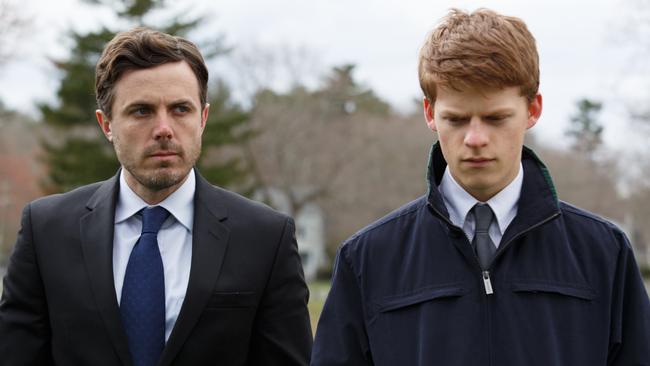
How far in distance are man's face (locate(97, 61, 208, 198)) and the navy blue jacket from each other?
2.68 feet

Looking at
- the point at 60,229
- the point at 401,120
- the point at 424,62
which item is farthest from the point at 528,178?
the point at 401,120

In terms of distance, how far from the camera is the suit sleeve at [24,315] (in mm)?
3541

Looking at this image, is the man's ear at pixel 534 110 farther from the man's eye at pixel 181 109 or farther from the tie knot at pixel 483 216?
the man's eye at pixel 181 109

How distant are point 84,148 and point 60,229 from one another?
34.1 metres

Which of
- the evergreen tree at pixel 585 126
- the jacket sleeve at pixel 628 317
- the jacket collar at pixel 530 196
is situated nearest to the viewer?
the jacket sleeve at pixel 628 317

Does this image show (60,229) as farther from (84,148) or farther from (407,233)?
(84,148)

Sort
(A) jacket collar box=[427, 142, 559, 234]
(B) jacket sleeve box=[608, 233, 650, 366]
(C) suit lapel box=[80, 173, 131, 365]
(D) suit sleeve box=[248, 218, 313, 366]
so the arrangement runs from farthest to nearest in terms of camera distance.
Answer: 1. (D) suit sleeve box=[248, 218, 313, 366]
2. (C) suit lapel box=[80, 173, 131, 365]
3. (A) jacket collar box=[427, 142, 559, 234]
4. (B) jacket sleeve box=[608, 233, 650, 366]

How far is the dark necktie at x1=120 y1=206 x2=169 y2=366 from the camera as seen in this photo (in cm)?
345

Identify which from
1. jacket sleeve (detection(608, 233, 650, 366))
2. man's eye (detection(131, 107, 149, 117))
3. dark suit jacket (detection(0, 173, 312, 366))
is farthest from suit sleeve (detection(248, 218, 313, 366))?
jacket sleeve (detection(608, 233, 650, 366))

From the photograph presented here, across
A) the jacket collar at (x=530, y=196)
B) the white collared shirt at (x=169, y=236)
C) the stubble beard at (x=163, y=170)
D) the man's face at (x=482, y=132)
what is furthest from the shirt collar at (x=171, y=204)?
the man's face at (x=482, y=132)

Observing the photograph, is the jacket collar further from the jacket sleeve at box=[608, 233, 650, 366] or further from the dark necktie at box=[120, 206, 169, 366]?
the dark necktie at box=[120, 206, 169, 366]

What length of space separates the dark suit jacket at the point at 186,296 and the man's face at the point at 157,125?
230 millimetres

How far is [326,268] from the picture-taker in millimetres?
60844

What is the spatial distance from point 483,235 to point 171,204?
1316 mm
